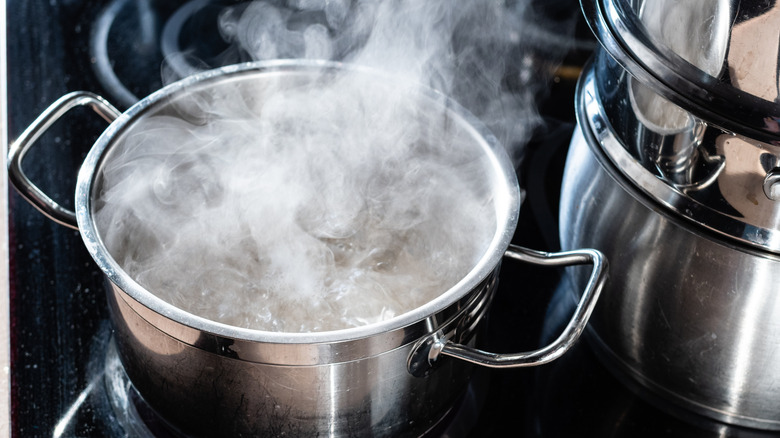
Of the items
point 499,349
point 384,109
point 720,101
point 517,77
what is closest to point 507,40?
point 517,77

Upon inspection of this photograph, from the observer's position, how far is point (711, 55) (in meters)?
0.68

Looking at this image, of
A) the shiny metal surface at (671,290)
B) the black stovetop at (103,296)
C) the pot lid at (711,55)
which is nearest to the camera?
the pot lid at (711,55)

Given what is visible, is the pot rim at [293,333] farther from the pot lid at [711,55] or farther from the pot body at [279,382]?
the pot lid at [711,55]

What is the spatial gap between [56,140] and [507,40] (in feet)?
2.19

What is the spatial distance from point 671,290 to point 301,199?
45 cm

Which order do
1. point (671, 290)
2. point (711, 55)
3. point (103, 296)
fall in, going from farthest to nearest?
1. point (103, 296)
2. point (671, 290)
3. point (711, 55)

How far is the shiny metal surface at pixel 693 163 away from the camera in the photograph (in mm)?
703

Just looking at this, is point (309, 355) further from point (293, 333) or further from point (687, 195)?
point (687, 195)

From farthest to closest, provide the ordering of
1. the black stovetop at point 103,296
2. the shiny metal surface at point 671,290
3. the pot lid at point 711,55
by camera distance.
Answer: the black stovetop at point 103,296
the shiny metal surface at point 671,290
the pot lid at point 711,55

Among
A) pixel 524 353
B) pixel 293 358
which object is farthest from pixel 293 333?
pixel 524 353

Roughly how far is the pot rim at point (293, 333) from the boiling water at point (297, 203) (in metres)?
0.01

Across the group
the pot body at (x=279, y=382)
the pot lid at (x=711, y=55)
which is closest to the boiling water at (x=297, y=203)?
the pot body at (x=279, y=382)

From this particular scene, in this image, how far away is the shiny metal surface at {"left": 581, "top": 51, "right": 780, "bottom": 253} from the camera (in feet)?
2.31

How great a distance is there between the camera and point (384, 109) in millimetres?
995
